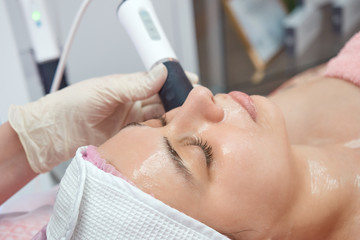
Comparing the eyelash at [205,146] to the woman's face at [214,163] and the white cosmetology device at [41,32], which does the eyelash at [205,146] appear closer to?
the woman's face at [214,163]

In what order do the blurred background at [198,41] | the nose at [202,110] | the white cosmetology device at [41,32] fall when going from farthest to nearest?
the blurred background at [198,41] < the white cosmetology device at [41,32] < the nose at [202,110]

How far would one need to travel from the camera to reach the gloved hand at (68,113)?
1112mm

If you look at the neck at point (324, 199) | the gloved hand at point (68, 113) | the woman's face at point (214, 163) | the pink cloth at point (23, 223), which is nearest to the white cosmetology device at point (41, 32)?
the gloved hand at point (68, 113)

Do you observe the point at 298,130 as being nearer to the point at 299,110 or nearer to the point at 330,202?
the point at 299,110

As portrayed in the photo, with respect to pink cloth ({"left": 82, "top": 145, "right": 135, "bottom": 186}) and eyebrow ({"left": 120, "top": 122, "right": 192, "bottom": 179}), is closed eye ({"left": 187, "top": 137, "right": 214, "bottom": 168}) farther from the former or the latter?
pink cloth ({"left": 82, "top": 145, "right": 135, "bottom": 186})

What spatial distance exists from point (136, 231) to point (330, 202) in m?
0.47

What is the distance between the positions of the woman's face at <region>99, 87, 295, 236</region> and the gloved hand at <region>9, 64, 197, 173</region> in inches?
9.8

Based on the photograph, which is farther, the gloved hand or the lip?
the gloved hand

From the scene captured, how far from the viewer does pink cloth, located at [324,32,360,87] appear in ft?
4.00

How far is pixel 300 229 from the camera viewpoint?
2.95 feet

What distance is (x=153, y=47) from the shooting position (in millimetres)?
1102

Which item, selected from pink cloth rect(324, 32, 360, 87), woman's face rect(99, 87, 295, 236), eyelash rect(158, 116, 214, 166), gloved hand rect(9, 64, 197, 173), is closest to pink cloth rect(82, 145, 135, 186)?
woman's face rect(99, 87, 295, 236)

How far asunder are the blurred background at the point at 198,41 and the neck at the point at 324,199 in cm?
97

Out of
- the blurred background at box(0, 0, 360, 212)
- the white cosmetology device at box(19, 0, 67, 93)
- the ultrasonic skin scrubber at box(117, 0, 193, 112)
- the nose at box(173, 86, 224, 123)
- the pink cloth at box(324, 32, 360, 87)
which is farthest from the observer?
the blurred background at box(0, 0, 360, 212)
